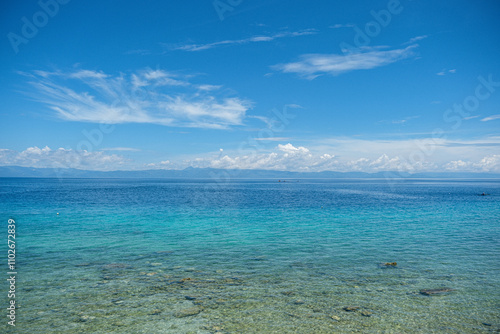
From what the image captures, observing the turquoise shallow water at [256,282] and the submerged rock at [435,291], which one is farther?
the submerged rock at [435,291]

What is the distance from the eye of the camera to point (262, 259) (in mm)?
22266

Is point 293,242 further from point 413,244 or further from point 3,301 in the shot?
point 3,301

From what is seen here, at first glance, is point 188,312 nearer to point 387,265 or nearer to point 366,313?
point 366,313

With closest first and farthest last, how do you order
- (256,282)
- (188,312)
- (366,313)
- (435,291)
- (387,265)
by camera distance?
(366,313)
(188,312)
(435,291)
(256,282)
(387,265)

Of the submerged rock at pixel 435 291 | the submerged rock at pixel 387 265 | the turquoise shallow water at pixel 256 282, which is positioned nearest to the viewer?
the turquoise shallow water at pixel 256 282

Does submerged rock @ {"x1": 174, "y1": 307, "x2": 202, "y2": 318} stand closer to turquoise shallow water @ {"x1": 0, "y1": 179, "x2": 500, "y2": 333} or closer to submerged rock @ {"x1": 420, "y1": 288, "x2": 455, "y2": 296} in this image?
turquoise shallow water @ {"x1": 0, "y1": 179, "x2": 500, "y2": 333}

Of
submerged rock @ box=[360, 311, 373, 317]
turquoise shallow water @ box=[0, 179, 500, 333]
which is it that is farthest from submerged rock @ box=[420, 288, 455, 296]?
submerged rock @ box=[360, 311, 373, 317]

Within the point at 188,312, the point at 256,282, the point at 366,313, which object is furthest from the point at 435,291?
the point at 188,312

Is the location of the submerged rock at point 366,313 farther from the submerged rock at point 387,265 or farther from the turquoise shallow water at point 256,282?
the submerged rock at point 387,265

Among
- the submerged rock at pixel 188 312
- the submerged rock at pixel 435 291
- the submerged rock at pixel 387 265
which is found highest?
the submerged rock at pixel 188 312

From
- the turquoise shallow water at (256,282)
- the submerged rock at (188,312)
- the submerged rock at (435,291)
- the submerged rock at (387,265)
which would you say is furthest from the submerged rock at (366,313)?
the submerged rock at (387,265)

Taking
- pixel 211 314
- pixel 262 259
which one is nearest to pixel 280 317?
pixel 211 314

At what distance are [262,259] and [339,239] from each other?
11.1m

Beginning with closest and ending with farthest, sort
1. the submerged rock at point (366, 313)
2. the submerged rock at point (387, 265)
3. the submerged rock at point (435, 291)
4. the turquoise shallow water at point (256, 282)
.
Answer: the turquoise shallow water at point (256, 282)
the submerged rock at point (366, 313)
the submerged rock at point (435, 291)
the submerged rock at point (387, 265)
